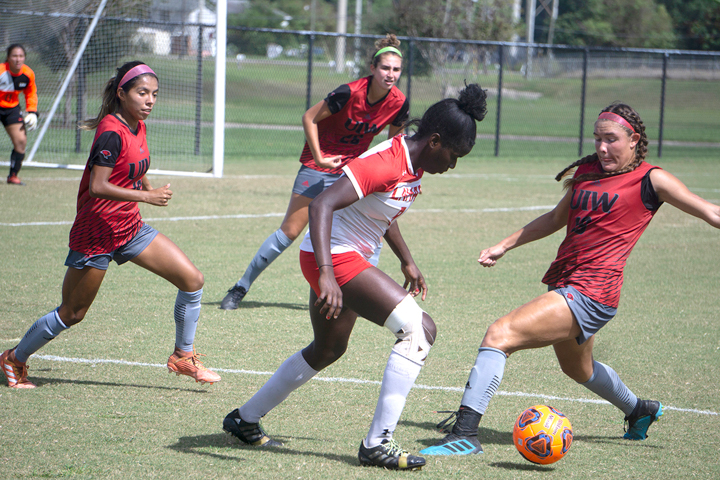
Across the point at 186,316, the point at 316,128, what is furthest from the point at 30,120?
the point at 186,316

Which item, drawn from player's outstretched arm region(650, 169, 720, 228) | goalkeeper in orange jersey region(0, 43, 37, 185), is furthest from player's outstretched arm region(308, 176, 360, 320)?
goalkeeper in orange jersey region(0, 43, 37, 185)

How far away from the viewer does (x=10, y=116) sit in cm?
1266

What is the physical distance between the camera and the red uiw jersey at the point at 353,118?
21.8ft

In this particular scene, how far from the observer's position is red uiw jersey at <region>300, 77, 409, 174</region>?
663 centimetres

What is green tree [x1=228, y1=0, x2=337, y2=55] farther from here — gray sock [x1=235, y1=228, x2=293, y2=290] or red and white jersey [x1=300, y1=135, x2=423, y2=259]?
red and white jersey [x1=300, y1=135, x2=423, y2=259]

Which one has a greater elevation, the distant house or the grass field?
the distant house

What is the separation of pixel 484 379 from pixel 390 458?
2.06ft

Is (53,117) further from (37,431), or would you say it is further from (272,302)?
(37,431)

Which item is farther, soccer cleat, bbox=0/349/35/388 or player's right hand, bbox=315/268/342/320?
soccer cleat, bbox=0/349/35/388

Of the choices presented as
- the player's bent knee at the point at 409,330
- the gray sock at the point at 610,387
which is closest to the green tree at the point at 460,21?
the gray sock at the point at 610,387

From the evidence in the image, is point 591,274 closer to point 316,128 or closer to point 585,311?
point 585,311

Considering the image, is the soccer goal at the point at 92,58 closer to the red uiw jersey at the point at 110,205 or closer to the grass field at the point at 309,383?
the grass field at the point at 309,383

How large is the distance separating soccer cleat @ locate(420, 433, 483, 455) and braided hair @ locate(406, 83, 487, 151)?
58.1 inches

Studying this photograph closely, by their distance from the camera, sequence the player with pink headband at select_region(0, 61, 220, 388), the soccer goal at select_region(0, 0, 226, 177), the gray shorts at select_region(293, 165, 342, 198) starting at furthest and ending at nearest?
1. the soccer goal at select_region(0, 0, 226, 177)
2. the gray shorts at select_region(293, 165, 342, 198)
3. the player with pink headband at select_region(0, 61, 220, 388)
